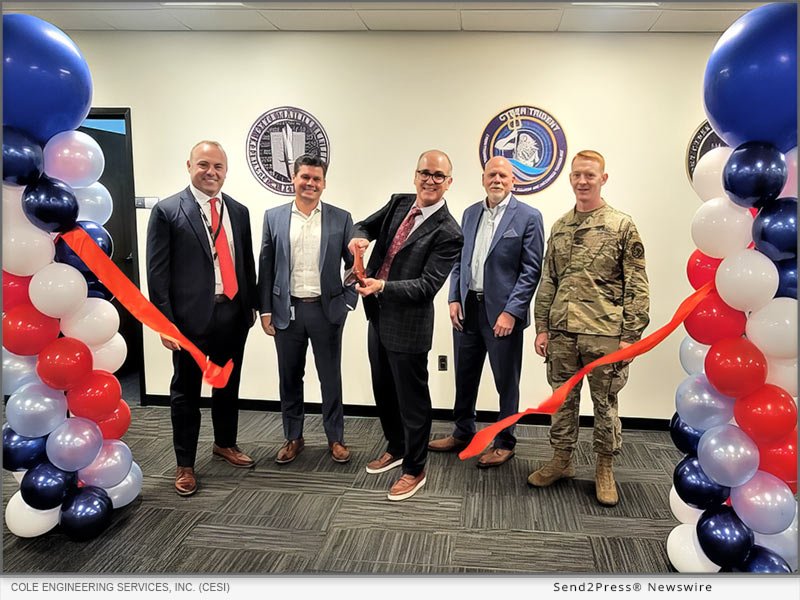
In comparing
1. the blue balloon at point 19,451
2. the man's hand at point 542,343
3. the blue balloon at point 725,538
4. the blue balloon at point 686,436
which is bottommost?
the blue balloon at point 725,538

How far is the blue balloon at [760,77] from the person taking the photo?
143 cm

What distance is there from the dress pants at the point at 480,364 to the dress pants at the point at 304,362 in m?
0.65

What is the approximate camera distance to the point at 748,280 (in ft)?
4.97

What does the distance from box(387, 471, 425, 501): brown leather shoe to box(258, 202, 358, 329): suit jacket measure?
0.84m

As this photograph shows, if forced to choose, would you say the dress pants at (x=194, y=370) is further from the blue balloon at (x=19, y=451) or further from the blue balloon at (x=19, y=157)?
the blue balloon at (x=19, y=157)

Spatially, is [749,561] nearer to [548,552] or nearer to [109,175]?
[548,552]

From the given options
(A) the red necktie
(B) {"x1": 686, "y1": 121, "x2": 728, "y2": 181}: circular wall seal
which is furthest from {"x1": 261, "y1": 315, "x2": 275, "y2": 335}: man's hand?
(B) {"x1": 686, "y1": 121, "x2": 728, "y2": 181}: circular wall seal

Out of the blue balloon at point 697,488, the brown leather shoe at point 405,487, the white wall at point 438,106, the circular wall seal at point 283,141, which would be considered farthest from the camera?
the circular wall seal at point 283,141

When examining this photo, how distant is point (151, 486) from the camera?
8.17ft

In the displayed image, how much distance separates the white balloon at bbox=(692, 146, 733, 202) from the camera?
1.68 m

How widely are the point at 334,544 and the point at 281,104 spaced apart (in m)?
2.41

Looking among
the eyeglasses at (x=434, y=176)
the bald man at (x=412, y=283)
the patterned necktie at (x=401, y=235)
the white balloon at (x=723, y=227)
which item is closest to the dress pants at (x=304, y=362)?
the bald man at (x=412, y=283)

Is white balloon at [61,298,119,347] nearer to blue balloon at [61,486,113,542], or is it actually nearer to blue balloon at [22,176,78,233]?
blue balloon at [22,176,78,233]

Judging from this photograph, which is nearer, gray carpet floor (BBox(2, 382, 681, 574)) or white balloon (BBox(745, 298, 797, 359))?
white balloon (BBox(745, 298, 797, 359))
